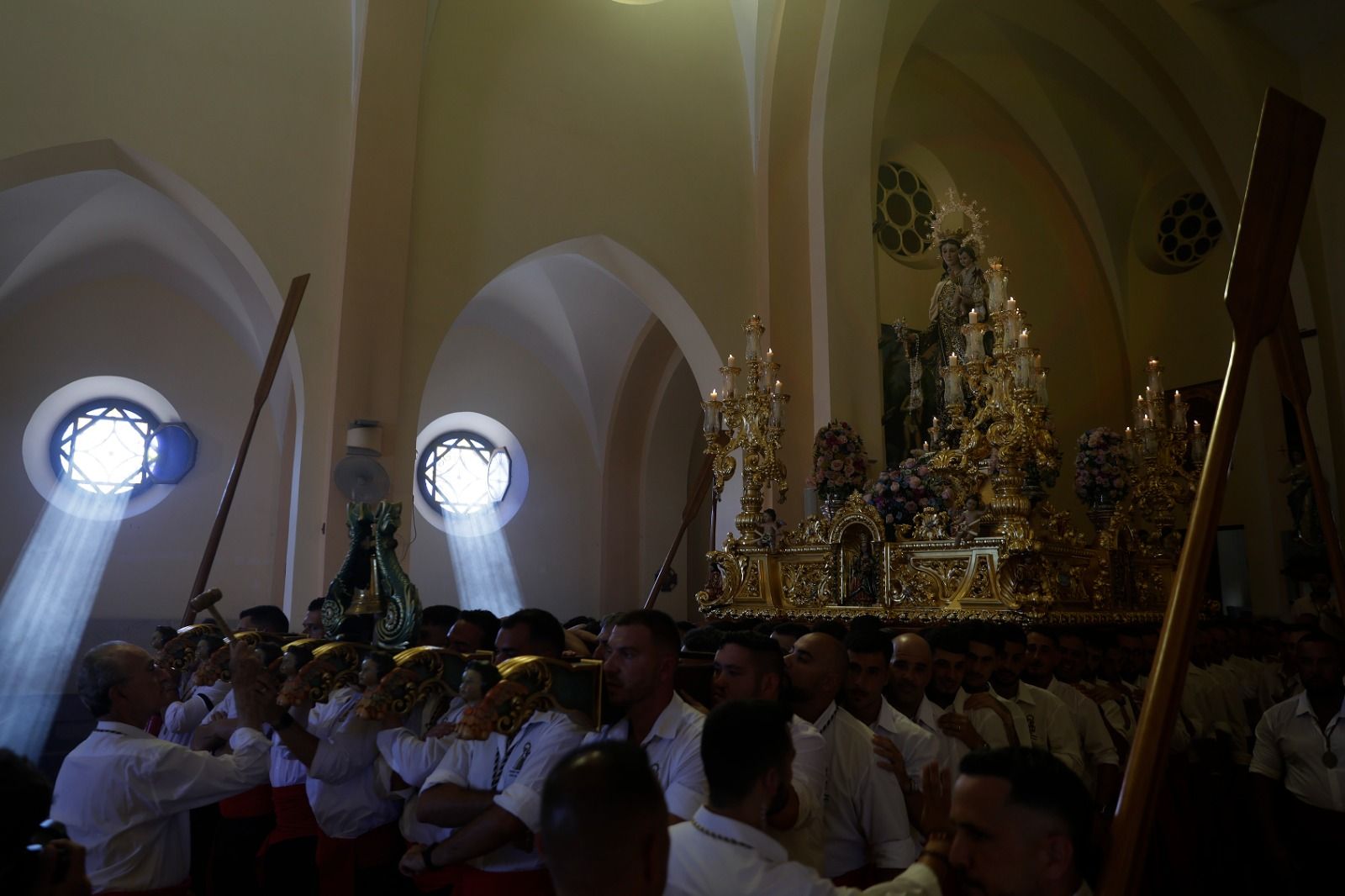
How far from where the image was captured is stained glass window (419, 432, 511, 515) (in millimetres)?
14602

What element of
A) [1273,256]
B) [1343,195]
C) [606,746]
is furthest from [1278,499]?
[606,746]

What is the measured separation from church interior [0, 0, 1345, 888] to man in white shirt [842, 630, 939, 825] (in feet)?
18.4

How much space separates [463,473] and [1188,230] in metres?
11.5

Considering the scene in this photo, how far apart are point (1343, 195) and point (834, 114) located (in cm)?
628

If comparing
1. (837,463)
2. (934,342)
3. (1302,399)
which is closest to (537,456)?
(934,342)

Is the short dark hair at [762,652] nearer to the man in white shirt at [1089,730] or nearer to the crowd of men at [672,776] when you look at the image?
the crowd of men at [672,776]

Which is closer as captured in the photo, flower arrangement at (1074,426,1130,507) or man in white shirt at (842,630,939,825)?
man in white shirt at (842,630,939,825)

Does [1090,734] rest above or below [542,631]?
below

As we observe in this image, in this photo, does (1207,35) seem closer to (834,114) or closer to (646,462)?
(834,114)

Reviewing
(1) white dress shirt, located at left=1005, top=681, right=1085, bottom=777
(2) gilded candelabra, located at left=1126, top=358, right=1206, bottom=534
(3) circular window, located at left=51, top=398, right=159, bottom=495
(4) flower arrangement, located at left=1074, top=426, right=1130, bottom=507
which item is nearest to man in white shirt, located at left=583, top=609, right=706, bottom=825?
(1) white dress shirt, located at left=1005, top=681, right=1085, bottom=777

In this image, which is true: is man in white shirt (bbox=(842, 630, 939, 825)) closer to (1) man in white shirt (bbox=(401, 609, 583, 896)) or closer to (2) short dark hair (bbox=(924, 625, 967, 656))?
(2) short dark hair (bbox=(924, 625, 967, 656))

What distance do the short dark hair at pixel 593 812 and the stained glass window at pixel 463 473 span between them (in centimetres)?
1317

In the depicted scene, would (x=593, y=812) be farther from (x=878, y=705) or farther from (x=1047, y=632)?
(x=1047, y=632)

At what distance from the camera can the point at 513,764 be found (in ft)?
9.27
